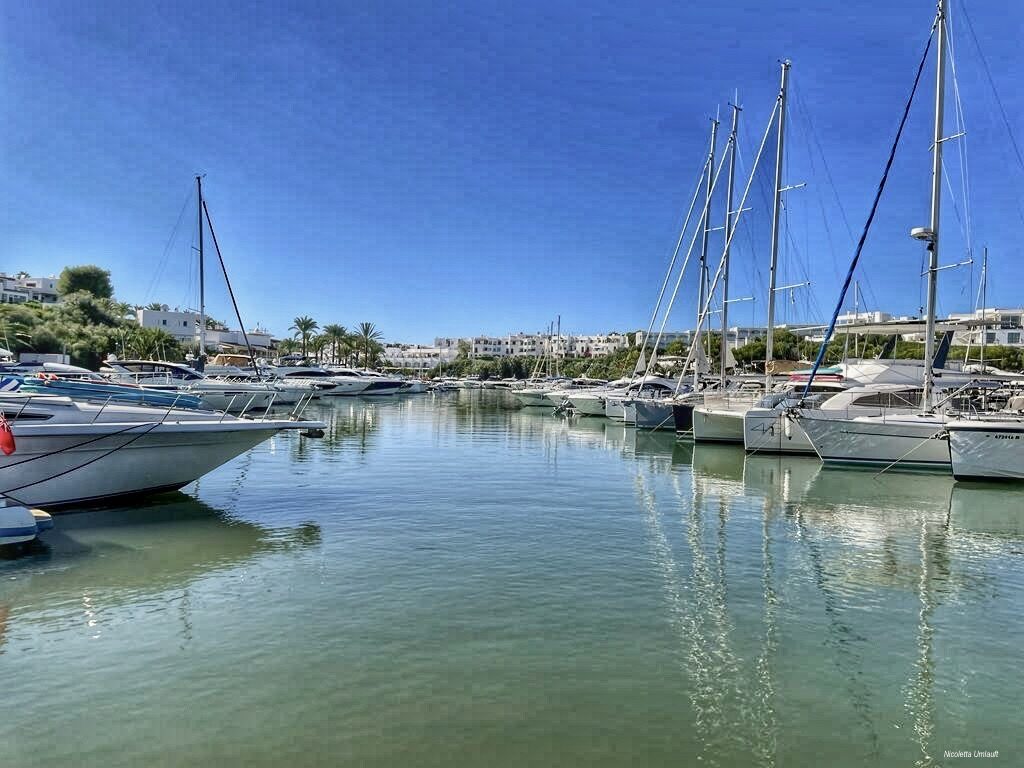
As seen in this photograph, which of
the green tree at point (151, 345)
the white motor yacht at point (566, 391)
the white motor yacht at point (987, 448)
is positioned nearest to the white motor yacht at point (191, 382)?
the green tree at point (151, 345)

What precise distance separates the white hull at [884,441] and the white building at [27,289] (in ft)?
389

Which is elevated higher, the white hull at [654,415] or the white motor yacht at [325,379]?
the white motor yacht at [325,379]

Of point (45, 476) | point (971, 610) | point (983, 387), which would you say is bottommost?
point (971, 610)

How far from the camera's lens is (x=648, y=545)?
13.8 meters

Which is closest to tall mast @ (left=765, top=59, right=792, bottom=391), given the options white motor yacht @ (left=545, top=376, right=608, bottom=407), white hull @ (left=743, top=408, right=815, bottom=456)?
white hull @ (left=743, top=408, right=815, bottom=456)

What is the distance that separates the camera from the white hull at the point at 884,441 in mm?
24969

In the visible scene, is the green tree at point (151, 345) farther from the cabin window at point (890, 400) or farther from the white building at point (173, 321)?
the cabin window at point (890, 400)

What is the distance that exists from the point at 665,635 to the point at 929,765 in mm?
3244

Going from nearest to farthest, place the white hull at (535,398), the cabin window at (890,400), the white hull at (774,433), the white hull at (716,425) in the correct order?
1. the cabin window at (890,400)
2. the white hull at (774,433)
3. the white hull at (716,425)
4. the white hull at (535,398)

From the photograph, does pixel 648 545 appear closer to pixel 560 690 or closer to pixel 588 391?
pixel 560 690

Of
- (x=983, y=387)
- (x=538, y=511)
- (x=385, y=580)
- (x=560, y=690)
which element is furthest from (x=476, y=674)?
(x=983, y=387)

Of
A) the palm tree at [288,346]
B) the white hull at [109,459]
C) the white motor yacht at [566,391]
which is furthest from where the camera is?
the palm tree at [288,346]

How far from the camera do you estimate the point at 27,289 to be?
12150 cm

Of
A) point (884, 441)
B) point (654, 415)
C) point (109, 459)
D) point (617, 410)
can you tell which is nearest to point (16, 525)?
point (109, 459)
